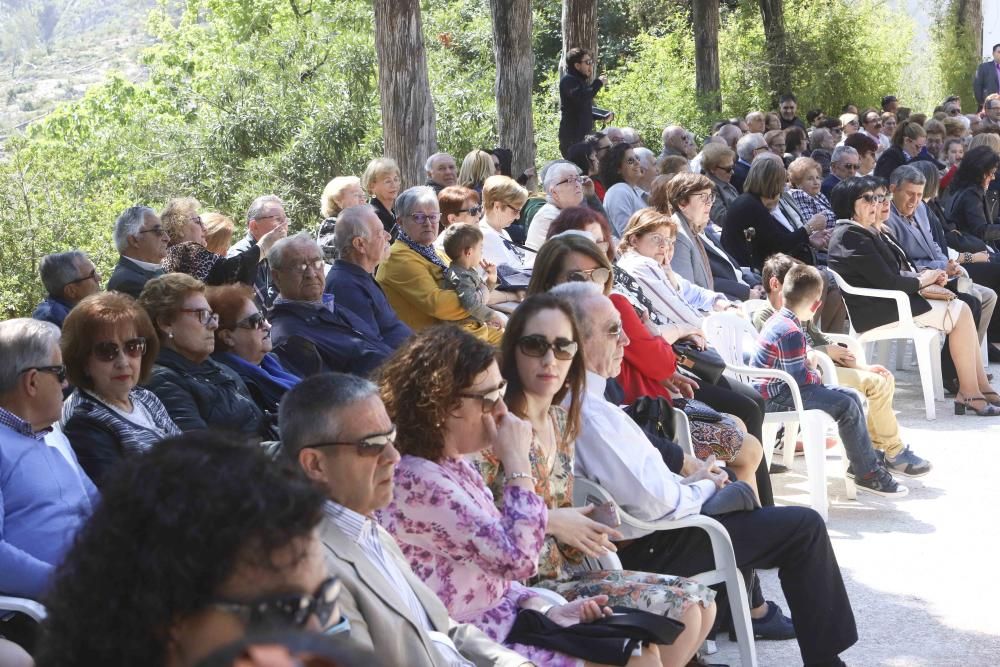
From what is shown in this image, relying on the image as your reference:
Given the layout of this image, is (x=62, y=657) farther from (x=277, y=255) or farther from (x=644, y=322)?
(x=644, y=322)

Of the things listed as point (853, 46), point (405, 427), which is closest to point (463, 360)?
point (405, 427)

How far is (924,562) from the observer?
17.1ft

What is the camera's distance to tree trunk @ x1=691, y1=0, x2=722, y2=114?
19438 millimetres

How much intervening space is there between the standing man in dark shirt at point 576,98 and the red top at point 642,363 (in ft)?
23.3

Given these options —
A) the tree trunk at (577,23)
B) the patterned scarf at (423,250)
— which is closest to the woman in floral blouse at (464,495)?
the patterned scarf at (423,250)

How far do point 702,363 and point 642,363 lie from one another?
0.62 m

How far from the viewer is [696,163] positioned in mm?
10867

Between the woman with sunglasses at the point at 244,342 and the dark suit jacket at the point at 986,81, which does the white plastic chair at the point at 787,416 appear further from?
the dark suit jacket at the point at 986,81

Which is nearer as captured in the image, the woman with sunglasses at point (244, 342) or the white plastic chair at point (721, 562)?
the white plastic chair at point (721, 562)

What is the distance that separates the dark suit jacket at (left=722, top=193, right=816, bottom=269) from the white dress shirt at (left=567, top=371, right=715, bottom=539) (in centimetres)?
491

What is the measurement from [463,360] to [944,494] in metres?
3.83

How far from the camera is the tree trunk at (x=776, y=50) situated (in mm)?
23000

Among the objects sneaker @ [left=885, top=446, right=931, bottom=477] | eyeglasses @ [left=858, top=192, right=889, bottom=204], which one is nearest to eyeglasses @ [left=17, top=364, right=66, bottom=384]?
sneaker @ [left=885, top=446, right=931, bottom=477]

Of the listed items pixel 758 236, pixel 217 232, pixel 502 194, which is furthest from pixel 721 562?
pixel 758 236
